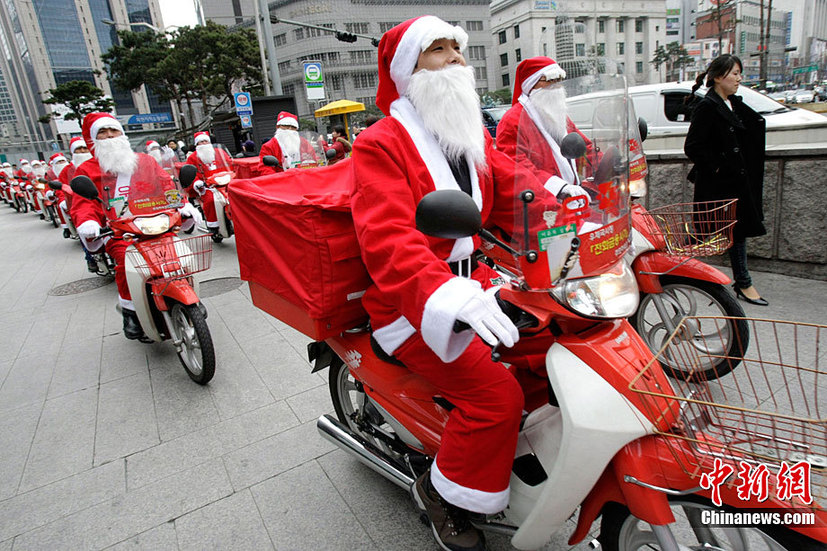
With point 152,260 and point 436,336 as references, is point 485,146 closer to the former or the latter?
point 436,336

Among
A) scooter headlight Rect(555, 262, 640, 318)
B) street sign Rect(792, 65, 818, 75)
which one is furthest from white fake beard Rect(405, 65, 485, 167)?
street sign Rect(792, 65, 818, 75)

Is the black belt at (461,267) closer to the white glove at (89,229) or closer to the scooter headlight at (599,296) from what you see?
the scooter headlight at (599,296)

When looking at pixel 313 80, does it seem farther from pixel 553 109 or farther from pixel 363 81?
pixel 363 81

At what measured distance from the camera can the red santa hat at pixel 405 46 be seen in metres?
1.88

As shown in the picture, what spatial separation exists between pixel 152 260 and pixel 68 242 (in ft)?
29.6

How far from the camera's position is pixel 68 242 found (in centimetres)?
1109

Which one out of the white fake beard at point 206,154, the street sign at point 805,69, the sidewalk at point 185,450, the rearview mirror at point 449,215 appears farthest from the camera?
the street sign at point 805,69

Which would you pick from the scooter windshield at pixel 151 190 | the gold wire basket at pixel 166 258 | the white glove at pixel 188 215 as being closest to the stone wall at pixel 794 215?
the gold wire basket at pixel 166 258

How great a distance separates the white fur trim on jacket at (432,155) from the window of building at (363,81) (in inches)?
3167

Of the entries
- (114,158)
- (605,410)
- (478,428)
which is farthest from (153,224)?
(605,410)

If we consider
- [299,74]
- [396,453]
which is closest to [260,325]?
[396,453]

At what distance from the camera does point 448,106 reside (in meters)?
1.90

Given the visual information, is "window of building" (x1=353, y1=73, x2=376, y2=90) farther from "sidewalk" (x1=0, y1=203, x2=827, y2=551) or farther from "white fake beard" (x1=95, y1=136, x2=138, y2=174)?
"white fake beard" (x1=95, y1=136, x2=138, y2=174)

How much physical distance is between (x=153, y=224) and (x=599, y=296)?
151 inches
